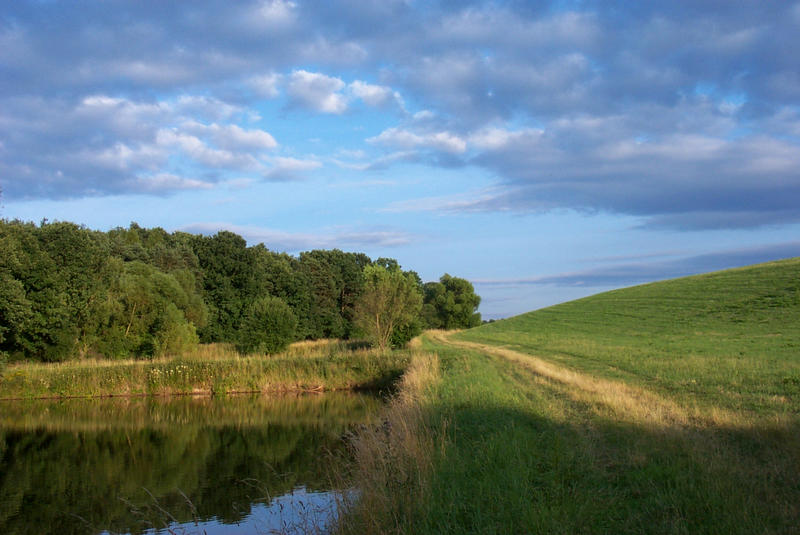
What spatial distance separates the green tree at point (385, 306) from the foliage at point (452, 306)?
45819 millimetres

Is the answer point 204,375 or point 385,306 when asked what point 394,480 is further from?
point 385,306

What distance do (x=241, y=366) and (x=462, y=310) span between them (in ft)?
199

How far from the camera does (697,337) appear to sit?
97.2ft

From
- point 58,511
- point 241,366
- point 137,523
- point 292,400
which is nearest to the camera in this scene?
point 137,523

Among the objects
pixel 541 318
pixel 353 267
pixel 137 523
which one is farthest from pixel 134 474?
pixel 353 267

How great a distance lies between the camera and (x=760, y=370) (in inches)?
606

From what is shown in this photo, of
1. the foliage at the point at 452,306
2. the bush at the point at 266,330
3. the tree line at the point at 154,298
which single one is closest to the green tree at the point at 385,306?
the tree line at the point at 154,298

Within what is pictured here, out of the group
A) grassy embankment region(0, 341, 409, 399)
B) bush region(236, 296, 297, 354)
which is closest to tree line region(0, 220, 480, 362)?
bush region(236, 296, 297, 354)

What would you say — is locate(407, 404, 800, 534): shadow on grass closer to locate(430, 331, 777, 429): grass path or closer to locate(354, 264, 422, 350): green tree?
locate(430, 331, 777, 429): grass path

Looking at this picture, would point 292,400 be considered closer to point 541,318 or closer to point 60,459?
point 60,459

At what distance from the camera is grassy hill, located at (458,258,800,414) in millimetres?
13258

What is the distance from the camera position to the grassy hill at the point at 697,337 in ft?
43.5

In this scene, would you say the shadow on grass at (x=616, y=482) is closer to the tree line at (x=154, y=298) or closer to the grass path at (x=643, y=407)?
the grass path at (x=643, y=407)

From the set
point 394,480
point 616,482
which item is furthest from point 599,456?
point 394,480
